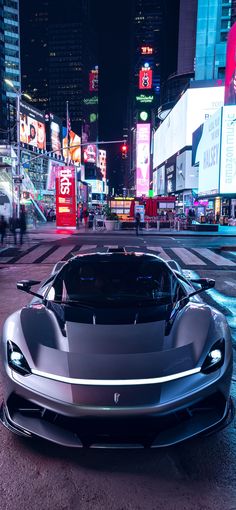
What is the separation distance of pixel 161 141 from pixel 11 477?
11351cm

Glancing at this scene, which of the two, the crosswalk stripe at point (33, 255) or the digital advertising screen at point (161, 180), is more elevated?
the digital advertising screen at point (161, 180)

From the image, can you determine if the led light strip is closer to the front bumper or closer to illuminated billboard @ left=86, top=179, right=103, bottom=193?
the front bumper

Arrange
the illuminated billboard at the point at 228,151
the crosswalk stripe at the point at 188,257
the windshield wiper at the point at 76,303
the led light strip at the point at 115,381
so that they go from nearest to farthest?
the led light strip at the point at 115,381, the windshield wiper at the point at 76,303, the crosswalk stripe at the point at 188,257, the illuminated billboard at the point at 228,151

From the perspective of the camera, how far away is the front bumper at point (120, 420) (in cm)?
240

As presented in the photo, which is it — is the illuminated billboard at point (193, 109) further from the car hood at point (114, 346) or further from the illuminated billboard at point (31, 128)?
the car hood at point (114, 346)

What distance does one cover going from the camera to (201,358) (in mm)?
2742

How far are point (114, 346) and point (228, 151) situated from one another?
43.8m

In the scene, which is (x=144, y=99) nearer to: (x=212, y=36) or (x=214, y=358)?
(x=212, y=36)

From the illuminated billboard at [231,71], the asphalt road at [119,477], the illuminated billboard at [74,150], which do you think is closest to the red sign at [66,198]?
the illuminated billboard at [231,71]

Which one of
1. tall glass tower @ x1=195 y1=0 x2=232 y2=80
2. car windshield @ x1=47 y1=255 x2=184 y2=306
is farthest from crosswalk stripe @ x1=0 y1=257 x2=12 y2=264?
tall glass tower @ x1=195 y1=0 x2=232 y2=80

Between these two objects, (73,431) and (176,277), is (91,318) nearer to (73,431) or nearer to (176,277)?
(73,431)

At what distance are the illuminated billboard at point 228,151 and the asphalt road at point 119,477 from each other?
42.9m

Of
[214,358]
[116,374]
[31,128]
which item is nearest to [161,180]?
[31,128]

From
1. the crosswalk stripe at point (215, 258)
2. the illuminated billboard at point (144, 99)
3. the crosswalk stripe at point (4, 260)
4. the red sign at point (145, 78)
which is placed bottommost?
the crosswalk stripe at point (4, 260)
